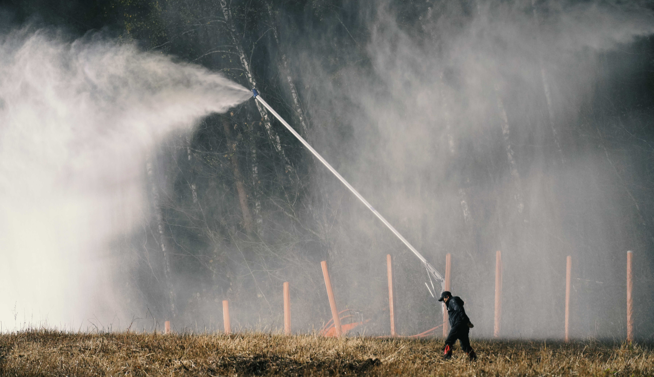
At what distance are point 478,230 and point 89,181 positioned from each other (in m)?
17.0

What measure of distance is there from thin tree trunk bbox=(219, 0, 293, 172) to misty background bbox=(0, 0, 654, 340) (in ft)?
0.29

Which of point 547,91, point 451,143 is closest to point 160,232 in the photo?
point 451,143

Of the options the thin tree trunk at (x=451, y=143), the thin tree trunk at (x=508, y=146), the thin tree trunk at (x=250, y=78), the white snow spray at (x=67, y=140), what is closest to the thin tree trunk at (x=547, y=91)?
the thin tree trunk at (x=508, y=146)

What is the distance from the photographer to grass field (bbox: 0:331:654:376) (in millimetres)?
5742

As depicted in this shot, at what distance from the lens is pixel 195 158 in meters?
21.0

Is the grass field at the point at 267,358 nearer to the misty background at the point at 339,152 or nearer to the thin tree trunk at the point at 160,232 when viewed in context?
the misty background at the point at 339,152

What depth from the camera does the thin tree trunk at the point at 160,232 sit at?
21719mm

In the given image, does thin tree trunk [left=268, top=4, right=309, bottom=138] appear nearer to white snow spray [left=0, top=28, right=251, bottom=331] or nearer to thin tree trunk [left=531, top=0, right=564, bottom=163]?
white snow spray [left=0, top=28, right=251, bottom=331]

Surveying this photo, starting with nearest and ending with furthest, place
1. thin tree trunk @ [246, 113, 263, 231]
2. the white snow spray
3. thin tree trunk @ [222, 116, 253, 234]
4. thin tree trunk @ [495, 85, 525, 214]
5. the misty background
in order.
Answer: the misty background, thin tree trunk @ [495, 85, 525, 214], the white snow spray, thin tree trunk @ [246, 113, 263, 231], thin tree trunk @ [222, 116, 253, 234]

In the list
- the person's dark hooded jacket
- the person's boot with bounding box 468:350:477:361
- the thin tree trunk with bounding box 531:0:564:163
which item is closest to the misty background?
the thin tree trunk with bounding box 531:0:564:163

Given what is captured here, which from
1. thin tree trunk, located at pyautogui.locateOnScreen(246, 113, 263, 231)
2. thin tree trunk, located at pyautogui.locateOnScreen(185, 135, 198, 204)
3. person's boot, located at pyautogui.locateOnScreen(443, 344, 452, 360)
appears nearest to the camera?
person's boot, located at pyautogui.locateOnScreen(443, 344, 452, 360)

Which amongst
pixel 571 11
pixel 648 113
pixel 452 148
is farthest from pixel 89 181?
pixel 648 113

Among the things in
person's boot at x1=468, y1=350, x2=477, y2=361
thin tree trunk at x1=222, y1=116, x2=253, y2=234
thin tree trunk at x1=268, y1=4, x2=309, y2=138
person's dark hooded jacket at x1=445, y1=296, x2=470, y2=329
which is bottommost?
person's boot at x1=468, y1=350, x2=477, y2=361

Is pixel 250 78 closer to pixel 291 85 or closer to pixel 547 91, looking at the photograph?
pixel 291 85
